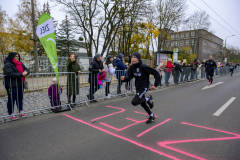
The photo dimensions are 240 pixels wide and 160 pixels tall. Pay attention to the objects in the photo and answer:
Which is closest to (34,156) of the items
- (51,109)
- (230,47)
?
(51,109)

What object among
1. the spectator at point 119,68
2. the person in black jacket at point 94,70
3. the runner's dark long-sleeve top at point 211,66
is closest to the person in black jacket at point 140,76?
the person in black jacket at point 94,70

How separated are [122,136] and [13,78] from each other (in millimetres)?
3214

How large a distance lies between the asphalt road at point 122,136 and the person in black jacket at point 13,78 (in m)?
0.62

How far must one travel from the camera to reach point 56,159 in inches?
103

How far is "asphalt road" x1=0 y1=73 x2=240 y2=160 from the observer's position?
9.07 ft

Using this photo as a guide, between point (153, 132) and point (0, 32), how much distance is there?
2243 cm

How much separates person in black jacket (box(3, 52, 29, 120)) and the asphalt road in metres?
0.62

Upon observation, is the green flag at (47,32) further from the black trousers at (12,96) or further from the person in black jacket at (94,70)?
the person in black jacket at (94,70)

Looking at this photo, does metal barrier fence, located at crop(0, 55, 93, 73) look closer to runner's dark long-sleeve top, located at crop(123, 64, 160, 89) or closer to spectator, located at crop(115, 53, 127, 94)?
spectator, located at crop(115, 53, 127, 94)

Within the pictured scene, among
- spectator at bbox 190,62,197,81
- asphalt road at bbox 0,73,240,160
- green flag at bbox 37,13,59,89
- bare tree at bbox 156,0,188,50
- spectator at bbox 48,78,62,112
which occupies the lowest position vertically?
asphalt road at bbox 0,73,240,160

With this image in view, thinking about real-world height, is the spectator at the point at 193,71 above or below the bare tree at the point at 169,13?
below

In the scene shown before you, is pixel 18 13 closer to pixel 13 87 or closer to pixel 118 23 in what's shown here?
pixel 118 23

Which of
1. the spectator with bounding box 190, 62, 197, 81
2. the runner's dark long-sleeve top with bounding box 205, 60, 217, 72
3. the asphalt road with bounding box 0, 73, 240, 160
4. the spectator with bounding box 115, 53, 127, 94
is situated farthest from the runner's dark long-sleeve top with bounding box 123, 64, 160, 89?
the spectator with bounding box 190, 62, 197, 81

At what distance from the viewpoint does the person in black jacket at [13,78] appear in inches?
162
